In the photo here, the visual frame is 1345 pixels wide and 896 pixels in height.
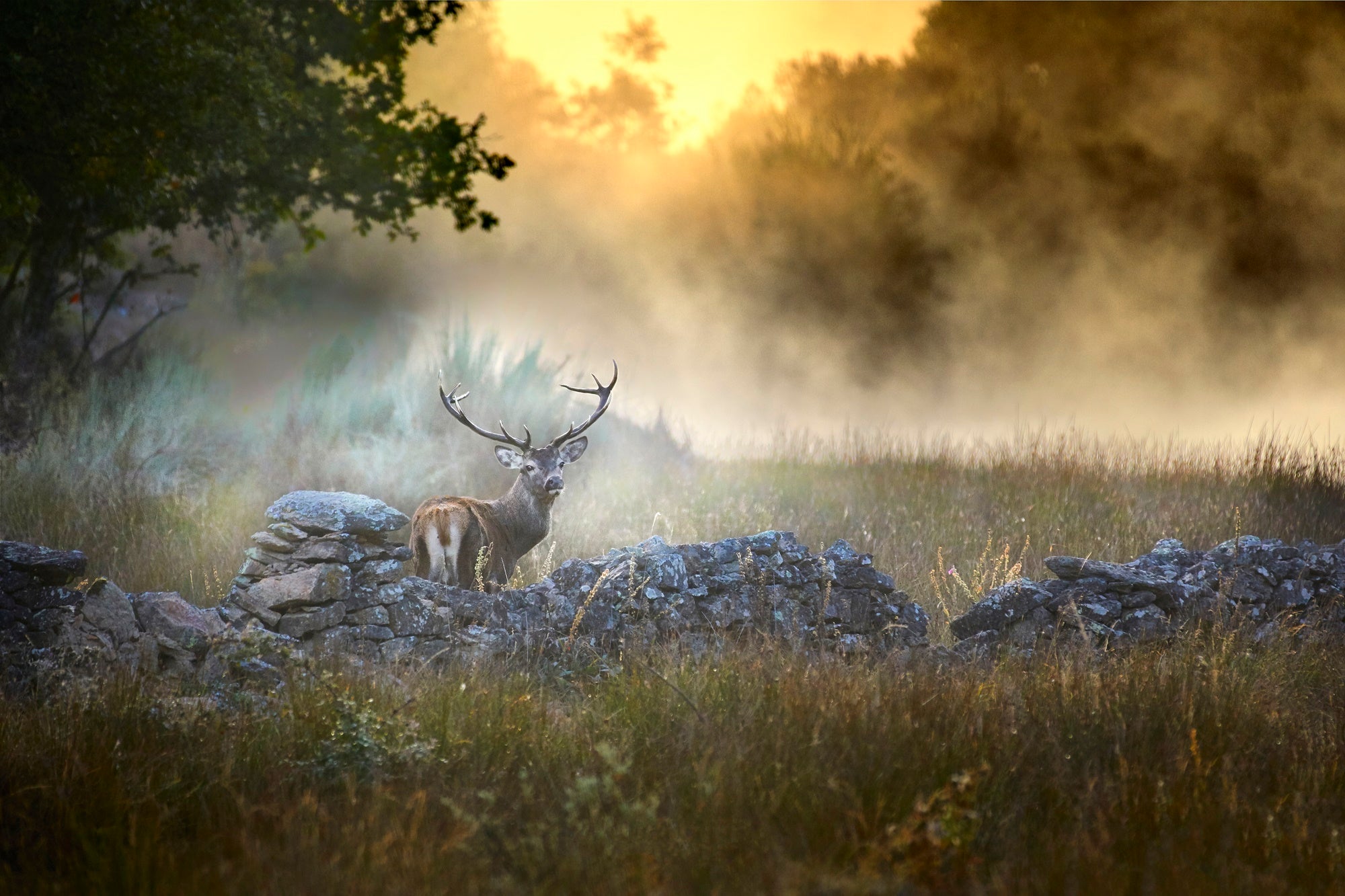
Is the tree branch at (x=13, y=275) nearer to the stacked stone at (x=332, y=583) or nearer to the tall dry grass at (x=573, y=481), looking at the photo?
the tall dry grass at (x=573, y=481)

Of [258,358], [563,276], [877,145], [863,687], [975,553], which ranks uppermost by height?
[877,145]

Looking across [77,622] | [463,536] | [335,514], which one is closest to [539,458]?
[463,536]

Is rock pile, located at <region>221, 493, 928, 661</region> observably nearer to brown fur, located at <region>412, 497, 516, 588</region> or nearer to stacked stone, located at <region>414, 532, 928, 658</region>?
stacked stone, located at <region>414, 532, 928, 658</region>

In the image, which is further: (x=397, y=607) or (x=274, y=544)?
(x=274, y=544)

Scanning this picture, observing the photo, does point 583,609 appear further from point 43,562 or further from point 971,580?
point 971,580

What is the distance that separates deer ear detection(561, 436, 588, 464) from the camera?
9.09 m

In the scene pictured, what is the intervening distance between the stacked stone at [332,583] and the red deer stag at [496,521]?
1164 mm

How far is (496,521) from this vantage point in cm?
856

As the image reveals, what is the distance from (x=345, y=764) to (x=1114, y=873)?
2916mm

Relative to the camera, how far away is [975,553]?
34.4 ft

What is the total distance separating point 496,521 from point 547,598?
1.99m

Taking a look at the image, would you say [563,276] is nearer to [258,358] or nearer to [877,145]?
[877,145]

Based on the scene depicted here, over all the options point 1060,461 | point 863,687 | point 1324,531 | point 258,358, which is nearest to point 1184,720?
point 863,687

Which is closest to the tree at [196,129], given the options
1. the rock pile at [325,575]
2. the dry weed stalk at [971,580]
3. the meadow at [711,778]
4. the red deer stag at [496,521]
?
the red deer stag at [496,521]
